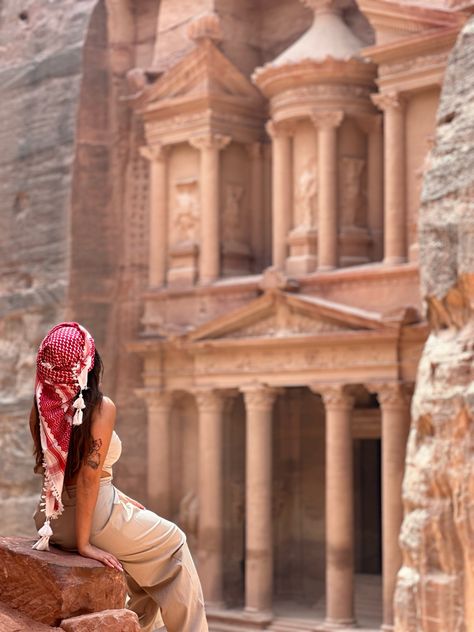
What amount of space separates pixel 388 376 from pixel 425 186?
683cm

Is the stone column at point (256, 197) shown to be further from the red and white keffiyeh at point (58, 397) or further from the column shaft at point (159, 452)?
the red and white keffiyeh at point (58, 397)

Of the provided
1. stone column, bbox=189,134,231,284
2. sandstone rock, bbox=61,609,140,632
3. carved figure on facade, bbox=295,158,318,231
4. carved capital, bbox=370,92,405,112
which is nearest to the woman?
sandstone rock, bbox=61,609,140,632

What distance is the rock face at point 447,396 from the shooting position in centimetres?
1485

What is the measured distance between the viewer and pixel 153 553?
5.29 meters

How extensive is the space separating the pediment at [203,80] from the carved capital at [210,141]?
2.79ft

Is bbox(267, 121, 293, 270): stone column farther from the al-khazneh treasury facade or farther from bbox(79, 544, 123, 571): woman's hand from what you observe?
bbox(79, 544, 123, 571): woman's hand

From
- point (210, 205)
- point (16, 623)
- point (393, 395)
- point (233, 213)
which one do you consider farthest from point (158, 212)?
point (16, 623)

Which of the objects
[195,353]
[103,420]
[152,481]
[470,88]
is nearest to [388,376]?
[195,353]

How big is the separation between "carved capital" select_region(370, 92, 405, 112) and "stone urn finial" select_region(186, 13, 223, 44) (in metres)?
4.49

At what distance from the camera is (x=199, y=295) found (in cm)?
2572

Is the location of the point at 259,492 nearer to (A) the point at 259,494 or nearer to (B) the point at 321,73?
(A) the point at 259,494

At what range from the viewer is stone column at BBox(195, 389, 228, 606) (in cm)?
2448

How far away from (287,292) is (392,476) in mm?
4242

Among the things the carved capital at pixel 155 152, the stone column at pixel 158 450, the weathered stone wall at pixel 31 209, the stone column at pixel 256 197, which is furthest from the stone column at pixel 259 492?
the carved capital at pixel 155 152
